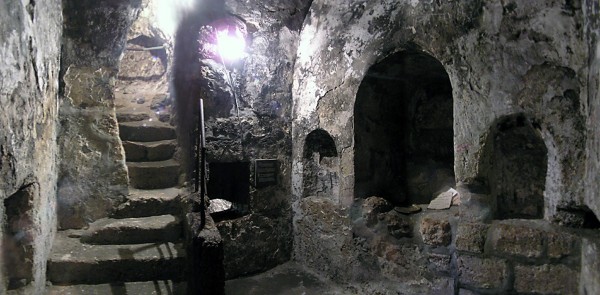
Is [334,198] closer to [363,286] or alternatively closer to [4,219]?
[363,286]

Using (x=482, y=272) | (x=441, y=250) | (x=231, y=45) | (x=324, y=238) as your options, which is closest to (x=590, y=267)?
(x=482, y=272)

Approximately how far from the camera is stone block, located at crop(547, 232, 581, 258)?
87.3 inches

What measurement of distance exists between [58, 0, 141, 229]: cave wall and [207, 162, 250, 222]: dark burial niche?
797 mm

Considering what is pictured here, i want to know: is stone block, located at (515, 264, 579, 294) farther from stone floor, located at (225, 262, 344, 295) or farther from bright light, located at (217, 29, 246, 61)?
bright light, located at (217, 29, 246, 61)

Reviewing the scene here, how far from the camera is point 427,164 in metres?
3.69

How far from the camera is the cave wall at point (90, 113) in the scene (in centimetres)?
336

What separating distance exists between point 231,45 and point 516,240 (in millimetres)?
2825

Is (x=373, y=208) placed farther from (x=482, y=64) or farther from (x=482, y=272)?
(x=482, y=64)

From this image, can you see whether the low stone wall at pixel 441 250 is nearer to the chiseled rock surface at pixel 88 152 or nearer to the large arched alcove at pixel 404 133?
the large arched alcove at pixel 404 133

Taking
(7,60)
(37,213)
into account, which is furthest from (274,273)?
(7,60)

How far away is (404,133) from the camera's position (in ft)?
12.4

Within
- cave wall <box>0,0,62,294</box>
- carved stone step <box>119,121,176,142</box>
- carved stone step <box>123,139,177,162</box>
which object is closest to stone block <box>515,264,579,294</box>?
cave wall <box>0,0,62,294</box>

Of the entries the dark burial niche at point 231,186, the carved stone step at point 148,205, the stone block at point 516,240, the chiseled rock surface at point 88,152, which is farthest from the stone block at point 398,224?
the chiseled rock surface at point 88,152

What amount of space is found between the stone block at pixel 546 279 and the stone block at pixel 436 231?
47 cm
